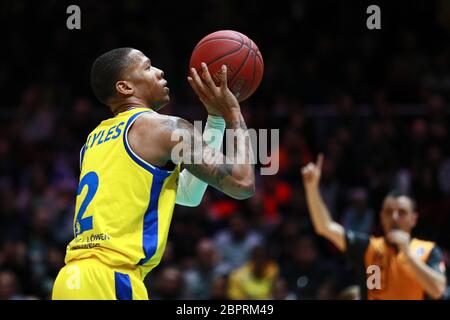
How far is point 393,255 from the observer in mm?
6574

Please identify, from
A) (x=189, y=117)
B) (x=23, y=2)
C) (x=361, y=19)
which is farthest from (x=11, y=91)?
(x=361, y=19)

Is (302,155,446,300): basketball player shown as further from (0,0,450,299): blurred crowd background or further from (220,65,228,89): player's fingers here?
(220,65,228,89): player's fingers

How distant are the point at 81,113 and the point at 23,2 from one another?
3286mm

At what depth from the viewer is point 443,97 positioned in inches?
453

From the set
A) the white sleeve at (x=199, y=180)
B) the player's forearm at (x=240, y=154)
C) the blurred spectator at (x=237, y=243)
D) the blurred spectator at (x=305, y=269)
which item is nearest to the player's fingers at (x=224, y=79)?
the player's forearm at (x=240, y=154)

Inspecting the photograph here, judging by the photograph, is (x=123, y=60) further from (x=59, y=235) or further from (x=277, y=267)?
(x=59, y=235)

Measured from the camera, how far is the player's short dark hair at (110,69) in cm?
447

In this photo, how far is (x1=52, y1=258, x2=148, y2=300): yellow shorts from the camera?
3.96 m

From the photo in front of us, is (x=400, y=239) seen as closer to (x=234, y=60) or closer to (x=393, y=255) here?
(x=393, y=255)

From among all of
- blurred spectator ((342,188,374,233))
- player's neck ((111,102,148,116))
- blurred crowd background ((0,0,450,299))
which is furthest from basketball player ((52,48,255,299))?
blurred spectator ((342,188,374,233))

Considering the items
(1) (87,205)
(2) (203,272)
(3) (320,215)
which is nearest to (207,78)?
(1) (87,205)

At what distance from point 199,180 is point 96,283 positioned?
3.22 feet

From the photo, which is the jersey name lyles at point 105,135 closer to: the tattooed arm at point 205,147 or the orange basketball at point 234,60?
the tattooed arm at point 205,147

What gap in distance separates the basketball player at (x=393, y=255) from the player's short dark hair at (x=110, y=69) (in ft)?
8.27
